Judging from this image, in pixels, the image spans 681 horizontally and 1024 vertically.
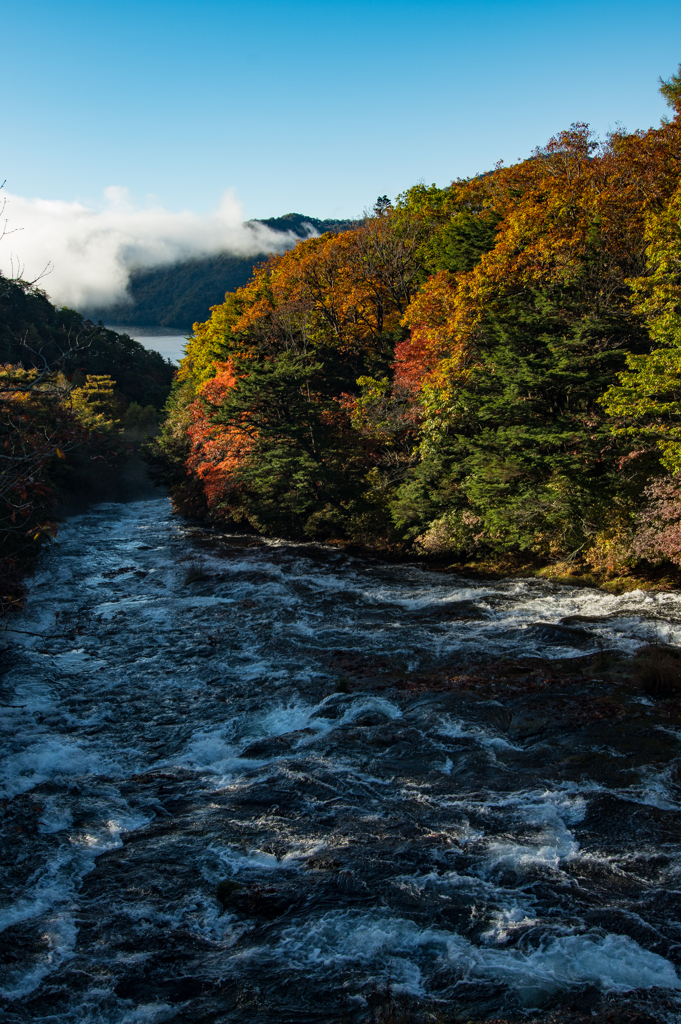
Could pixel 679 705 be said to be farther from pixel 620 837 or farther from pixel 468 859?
pixel 468 859

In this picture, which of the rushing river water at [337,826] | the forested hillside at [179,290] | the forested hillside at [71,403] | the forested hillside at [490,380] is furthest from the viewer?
the forested hillside at [179,290]

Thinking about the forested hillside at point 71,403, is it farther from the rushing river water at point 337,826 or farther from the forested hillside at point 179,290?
the forested hillside at point 179,290

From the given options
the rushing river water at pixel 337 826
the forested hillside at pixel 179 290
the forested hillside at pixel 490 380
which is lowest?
the rushing river water at pixel 337 826

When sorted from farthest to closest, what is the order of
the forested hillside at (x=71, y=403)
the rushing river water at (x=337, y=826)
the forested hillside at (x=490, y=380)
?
the forested hillside at (x=490, y=380) < the forested hillside at (x=71, y=403) < the rushing river water at (x=337, y=826)

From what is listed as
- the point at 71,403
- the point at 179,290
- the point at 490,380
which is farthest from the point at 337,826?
the point at 179,290

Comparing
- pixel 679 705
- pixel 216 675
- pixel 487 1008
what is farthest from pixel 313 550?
pixel 487 1008

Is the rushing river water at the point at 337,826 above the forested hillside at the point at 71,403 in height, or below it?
below

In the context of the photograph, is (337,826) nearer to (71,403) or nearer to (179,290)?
(71,403)

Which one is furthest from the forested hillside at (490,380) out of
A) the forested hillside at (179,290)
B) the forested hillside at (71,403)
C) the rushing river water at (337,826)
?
the forested hillside at (179,290)

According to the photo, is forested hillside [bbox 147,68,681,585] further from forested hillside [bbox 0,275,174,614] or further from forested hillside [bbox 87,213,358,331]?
forested hillside [bbox 87,213,358,331]

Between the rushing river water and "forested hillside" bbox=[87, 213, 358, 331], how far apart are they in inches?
4284

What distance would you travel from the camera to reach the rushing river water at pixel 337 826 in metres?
5.55

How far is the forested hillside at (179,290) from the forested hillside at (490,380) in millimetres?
86422

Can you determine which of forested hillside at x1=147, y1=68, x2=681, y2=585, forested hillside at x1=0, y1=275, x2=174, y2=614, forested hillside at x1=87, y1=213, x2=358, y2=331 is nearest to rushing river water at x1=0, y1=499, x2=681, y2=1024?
forested hillside at x1=0, y1=275, x2=174, y2=614
